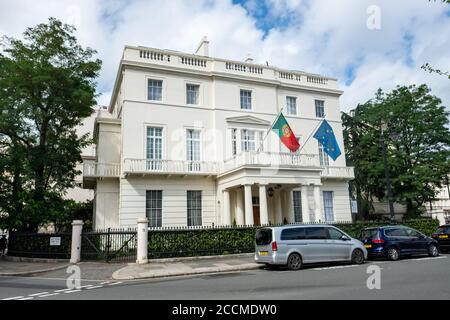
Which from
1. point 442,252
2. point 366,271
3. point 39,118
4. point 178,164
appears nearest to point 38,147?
point 39,118

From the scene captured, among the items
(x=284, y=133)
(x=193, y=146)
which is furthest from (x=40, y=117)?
(x=284, y=133)

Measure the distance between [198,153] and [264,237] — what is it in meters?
11.8

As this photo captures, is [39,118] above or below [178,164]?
above

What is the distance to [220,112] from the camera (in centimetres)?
2575

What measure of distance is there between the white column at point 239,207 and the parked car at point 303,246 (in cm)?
899

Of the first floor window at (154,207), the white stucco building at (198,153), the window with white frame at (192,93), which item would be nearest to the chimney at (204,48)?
the white stucco building at (198,153)

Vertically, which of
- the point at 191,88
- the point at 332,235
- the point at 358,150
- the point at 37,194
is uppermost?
the point at 191,88

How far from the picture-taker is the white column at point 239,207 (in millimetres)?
23594

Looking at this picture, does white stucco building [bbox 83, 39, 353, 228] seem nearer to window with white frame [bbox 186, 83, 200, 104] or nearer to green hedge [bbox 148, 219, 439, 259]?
window with white frame [bbox 186, 83, 200, 104]

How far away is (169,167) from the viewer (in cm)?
2325

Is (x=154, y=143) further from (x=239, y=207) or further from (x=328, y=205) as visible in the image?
(x=328, y=205)

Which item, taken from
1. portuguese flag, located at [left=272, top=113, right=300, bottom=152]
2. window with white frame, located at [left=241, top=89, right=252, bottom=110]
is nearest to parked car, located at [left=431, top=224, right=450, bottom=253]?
portuguese flag, located at [left=272, top=113, right=300, bottom=152]

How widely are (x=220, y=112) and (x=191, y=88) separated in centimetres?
275

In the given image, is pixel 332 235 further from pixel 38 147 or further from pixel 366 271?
pixel 38 147
